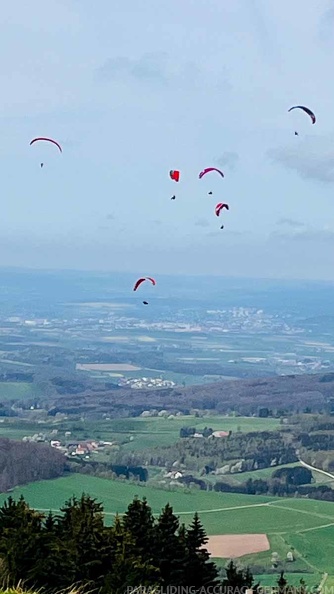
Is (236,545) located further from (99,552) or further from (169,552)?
(99,552)

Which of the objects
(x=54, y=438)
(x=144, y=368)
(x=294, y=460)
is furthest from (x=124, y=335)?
(x=294, y=460)

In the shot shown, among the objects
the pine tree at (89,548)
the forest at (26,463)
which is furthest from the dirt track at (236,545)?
the pine tree at (89,548)

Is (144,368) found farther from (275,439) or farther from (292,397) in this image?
(275,439)

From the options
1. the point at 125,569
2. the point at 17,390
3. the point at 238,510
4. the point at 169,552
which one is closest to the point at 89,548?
the point at 125,569

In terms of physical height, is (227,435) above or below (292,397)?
below

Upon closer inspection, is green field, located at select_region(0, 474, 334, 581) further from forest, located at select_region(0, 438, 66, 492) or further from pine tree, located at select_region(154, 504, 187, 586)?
pine tree, located at select_region(154, 504, 187, 586)

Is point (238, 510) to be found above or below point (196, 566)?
above

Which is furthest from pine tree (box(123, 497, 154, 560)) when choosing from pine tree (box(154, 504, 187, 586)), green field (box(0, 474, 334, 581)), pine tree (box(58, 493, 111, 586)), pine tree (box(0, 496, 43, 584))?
green field (box(0, 474, 334, 581))

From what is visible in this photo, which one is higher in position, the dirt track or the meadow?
the meadow

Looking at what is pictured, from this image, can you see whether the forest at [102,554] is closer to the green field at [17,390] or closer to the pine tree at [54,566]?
the pine tree at [54,566]
